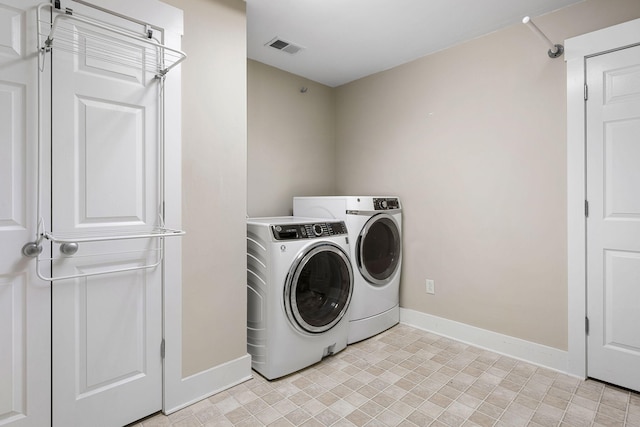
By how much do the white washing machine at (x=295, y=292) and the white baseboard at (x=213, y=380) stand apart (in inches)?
4.7

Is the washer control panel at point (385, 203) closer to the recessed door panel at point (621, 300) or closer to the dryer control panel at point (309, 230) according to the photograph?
the dryer control panel at point (309, 230)

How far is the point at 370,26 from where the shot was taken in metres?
2.34

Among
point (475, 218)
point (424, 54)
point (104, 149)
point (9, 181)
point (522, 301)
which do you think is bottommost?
point (522, 301)

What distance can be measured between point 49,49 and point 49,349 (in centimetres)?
129

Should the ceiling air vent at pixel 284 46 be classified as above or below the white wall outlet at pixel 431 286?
above

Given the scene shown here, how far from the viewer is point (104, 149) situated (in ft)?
5.10

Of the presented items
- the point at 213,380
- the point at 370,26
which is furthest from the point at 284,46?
the point at 213,380

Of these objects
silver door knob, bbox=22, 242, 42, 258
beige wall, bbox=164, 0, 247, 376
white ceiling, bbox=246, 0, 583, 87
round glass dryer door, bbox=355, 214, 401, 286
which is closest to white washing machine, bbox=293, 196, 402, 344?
round glass dryer door, bbox=355, 214, 401, 286

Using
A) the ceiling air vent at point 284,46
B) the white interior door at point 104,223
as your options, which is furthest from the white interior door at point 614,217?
the white interior door at point 104,223

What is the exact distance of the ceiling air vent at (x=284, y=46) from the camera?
254 centimetres

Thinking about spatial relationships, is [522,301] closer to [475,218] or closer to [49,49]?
[475,218]

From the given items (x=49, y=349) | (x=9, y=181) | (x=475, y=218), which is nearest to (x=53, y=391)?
(x=49, y=349)

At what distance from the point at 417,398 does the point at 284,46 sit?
265cm

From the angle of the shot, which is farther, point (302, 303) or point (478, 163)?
point (478, 163)
